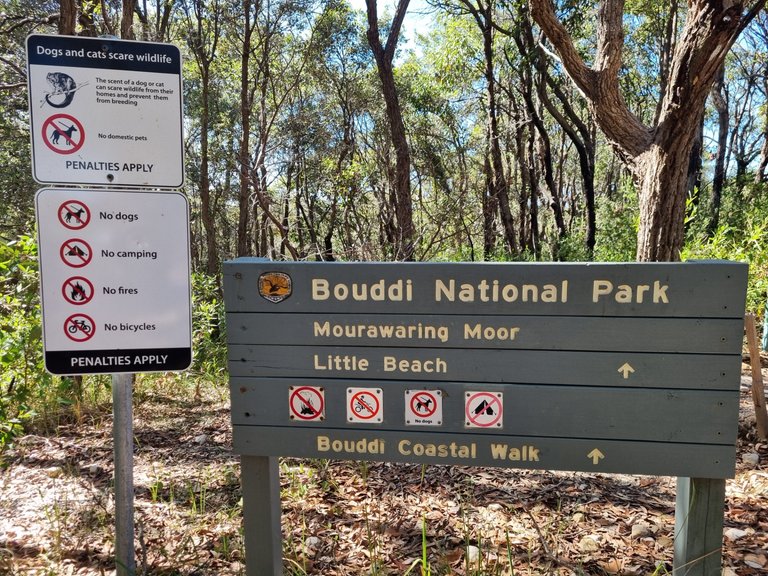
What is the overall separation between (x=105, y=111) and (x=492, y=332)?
1594 millimetres

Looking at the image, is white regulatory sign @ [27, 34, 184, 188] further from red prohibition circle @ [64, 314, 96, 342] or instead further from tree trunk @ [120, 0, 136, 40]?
tree trunk @ [120, 0, 136, 40]

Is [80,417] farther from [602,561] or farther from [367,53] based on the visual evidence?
[367,53]

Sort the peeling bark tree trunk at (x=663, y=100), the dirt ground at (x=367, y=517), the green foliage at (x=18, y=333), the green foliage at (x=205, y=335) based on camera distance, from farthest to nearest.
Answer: the green foliage at (x=205, y=335) < the peeling bark tree trunk at (x=663, y=100) < the green foliage at (x=18, y=333) < the dirt ground at (x=367, y=517)

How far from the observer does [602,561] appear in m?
2.55

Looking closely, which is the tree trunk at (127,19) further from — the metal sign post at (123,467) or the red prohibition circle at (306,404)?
the red prohibition circle at (306,404)

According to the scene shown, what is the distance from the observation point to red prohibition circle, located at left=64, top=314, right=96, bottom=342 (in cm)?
189

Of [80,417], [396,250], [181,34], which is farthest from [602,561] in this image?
[181,34]

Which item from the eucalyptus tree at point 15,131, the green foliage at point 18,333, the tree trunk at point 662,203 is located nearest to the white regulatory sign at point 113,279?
the green foliage at point 18,333

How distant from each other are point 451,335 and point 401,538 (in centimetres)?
143

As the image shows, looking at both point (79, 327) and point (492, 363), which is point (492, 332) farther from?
point (79, 327)

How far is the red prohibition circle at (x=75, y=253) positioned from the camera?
187 cm

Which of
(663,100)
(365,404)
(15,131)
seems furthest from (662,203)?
(15,131)

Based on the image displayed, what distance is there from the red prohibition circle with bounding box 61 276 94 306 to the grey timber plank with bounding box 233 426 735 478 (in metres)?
0.74

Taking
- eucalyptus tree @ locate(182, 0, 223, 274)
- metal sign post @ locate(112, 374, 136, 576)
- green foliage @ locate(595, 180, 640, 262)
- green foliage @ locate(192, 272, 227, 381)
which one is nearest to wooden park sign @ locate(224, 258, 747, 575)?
metal sign post @ locate(112, 374, 136, 576)
